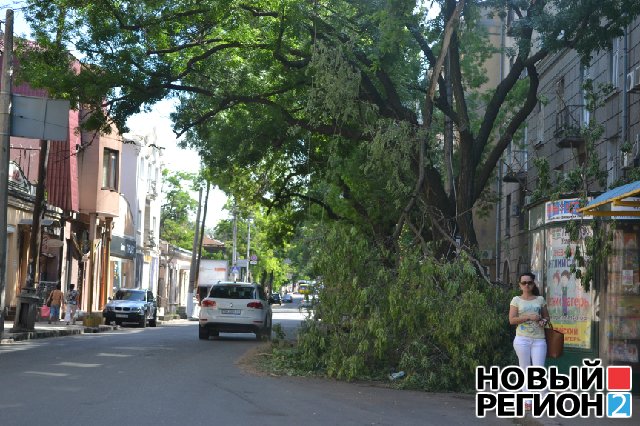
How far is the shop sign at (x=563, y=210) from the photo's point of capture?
54.3ft

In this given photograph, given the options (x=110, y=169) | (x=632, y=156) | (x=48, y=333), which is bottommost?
(x=48, y=333)

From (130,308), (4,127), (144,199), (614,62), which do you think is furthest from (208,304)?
(144,199)

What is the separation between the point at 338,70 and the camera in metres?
18.8

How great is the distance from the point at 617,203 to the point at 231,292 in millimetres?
16154

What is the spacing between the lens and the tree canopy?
19078 mm

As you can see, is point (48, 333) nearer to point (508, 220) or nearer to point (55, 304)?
point (55, 304)

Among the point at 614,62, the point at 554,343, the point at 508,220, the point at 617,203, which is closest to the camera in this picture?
the point at 554,343

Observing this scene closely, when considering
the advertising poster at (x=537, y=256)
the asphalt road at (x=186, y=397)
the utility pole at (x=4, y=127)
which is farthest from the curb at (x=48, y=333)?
the advertising poster at (x=537, y=256)

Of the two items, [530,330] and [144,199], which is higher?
[144,199]

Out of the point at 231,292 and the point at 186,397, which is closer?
the point at 186,397

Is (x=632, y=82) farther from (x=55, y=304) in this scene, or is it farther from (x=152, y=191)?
(x=152, y=191)

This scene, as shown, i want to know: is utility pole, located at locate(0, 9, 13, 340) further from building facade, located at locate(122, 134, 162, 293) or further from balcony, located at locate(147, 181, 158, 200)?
balcony, located at locate(147, 181, 158, 200)

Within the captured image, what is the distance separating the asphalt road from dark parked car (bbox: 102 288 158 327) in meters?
20.7

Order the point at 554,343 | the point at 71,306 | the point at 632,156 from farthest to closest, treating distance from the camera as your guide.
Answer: the point at 71,306 → the point at 632,156 → the point at 554,343
